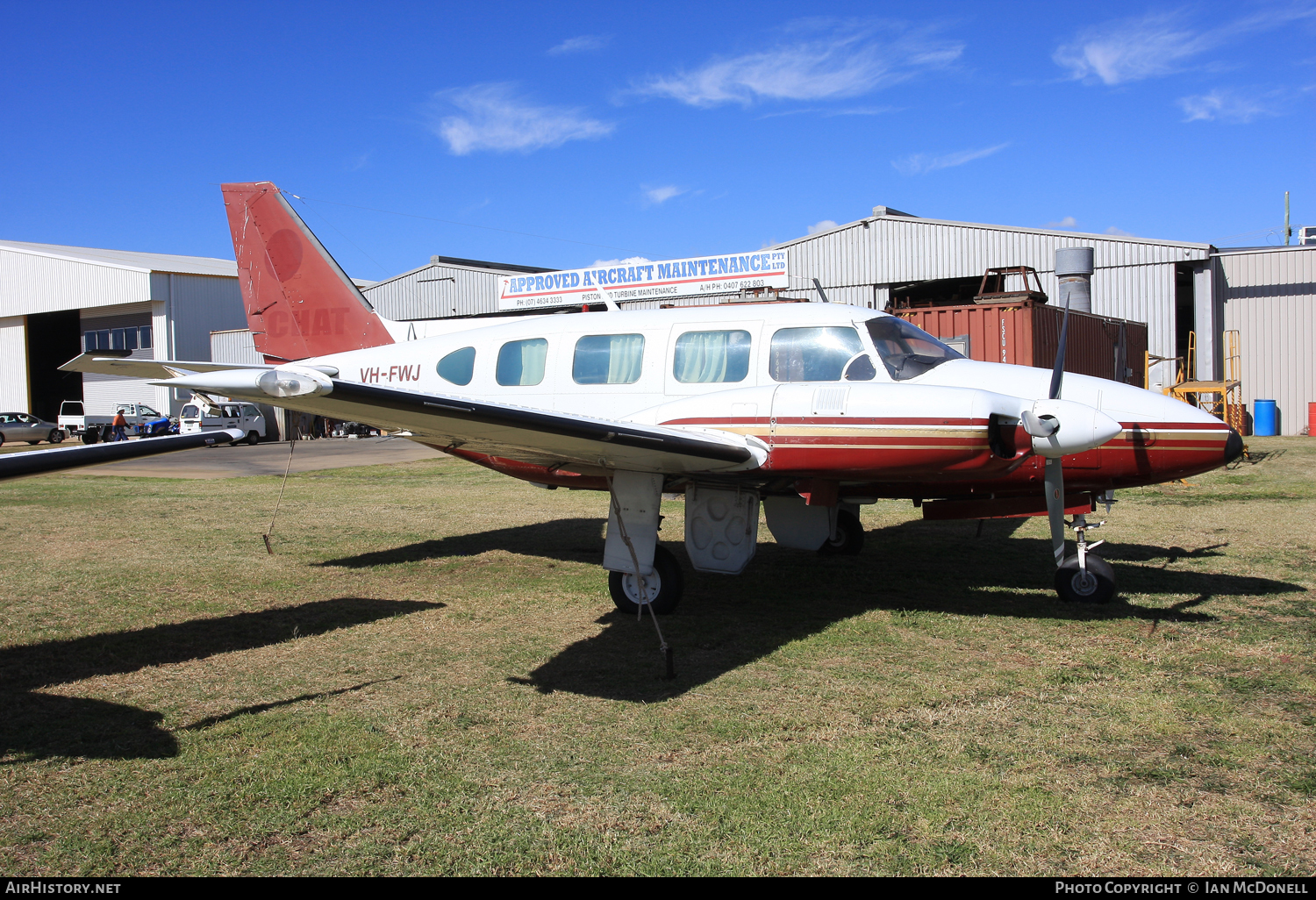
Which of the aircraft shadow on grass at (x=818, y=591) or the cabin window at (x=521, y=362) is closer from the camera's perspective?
the aircraft shadow on grass at (x=818, y=591)

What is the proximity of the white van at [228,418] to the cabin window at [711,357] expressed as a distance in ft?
83.4

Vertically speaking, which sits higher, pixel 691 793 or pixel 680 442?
pixel 680 442

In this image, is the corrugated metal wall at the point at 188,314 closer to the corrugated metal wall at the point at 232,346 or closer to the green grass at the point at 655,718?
the corrugated metal wall at the point at 232,346

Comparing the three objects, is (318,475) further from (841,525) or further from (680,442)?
(680,442)

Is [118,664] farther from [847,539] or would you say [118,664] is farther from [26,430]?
[26,430]

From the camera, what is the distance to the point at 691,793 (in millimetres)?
3943

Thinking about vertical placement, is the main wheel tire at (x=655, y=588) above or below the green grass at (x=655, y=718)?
above

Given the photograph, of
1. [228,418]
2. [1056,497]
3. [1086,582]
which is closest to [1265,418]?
[1086,582]

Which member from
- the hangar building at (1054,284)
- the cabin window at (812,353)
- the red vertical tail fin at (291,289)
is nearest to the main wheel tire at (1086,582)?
the cabin window at (812,353)

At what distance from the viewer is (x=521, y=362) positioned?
8805 millimetres

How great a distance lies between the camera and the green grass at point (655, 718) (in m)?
3.49

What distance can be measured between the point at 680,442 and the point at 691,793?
9.06 feet
